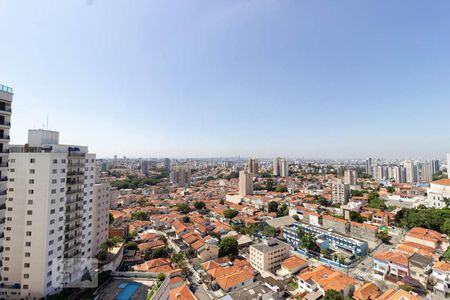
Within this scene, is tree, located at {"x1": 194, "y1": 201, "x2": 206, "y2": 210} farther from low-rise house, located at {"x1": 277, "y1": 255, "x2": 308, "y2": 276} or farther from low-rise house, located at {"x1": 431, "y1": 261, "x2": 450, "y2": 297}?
low-rise house, located at {"x1": 431, "y1": 261, "x2": 450, "y2": 297}

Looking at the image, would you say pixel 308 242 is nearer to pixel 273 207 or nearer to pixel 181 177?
pixel 273 207

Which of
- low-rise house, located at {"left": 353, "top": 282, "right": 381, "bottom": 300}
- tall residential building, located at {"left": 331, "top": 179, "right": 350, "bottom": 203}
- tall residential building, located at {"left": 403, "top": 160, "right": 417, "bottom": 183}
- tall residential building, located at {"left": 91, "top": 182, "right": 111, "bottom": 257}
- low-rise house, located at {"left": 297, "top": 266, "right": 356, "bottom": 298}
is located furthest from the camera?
tall residential building, located at {"left": 403, "top": 160, "right": 417, "bottom": 183}

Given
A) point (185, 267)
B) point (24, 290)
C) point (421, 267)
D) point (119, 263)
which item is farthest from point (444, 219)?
point (24, 290)

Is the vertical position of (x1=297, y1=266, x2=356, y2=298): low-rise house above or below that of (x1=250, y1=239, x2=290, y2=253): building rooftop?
below

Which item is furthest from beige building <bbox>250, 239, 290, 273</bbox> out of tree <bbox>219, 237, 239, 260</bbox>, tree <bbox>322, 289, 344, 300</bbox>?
tree <bbox>322, 289, 344, 300</bbox>

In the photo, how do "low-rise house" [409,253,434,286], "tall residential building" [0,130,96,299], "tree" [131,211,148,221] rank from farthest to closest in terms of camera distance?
"tree" [131,211,148,221] → "low-rise house" [409,253,434,286] → "tall residential building" [0,130,96,299]

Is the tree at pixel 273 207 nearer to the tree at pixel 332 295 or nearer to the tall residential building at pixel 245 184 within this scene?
the tall residential building at pixel 245 184
